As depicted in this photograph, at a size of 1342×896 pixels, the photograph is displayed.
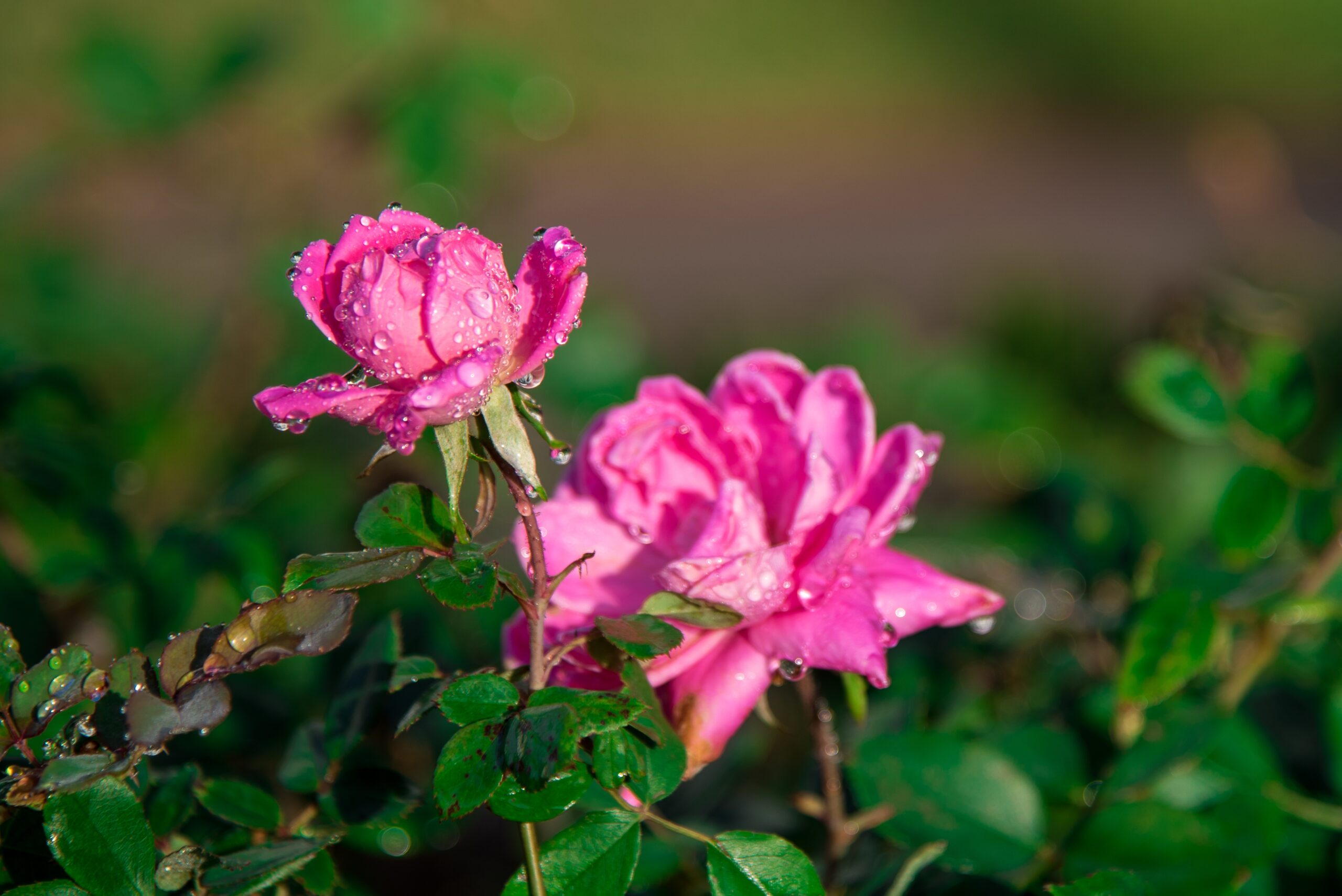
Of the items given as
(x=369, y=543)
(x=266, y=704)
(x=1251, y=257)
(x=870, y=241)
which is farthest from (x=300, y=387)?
(x=870, y=241)

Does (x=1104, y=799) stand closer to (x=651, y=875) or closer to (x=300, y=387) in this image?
(x=651, y=875)

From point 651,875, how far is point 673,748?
0.17 m

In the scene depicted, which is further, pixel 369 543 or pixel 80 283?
pixel 80 283

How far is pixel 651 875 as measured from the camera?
599 mm

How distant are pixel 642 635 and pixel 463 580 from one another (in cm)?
8

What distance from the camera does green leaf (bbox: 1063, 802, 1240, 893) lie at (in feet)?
1.83

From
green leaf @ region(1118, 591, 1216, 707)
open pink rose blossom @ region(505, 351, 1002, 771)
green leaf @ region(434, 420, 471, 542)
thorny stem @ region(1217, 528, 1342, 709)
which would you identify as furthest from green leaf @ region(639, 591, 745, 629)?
thorny stem @ region(1217, 528, 1342, 709)

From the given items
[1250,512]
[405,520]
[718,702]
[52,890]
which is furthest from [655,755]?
[1250,512]

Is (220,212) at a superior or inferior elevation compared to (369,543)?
inferior

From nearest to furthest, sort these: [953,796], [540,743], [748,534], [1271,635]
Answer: [540,743] → [748,534] → [953,796] → [1271,635]

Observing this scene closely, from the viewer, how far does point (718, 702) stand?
0.49 m

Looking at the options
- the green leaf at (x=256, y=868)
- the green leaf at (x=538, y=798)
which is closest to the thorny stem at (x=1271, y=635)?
the green leaf at (x=538, y=798)

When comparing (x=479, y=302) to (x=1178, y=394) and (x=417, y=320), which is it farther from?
(x=1178, y=394)

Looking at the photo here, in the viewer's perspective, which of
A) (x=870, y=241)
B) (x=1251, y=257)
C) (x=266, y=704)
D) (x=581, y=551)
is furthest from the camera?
(x=870, y=241)
